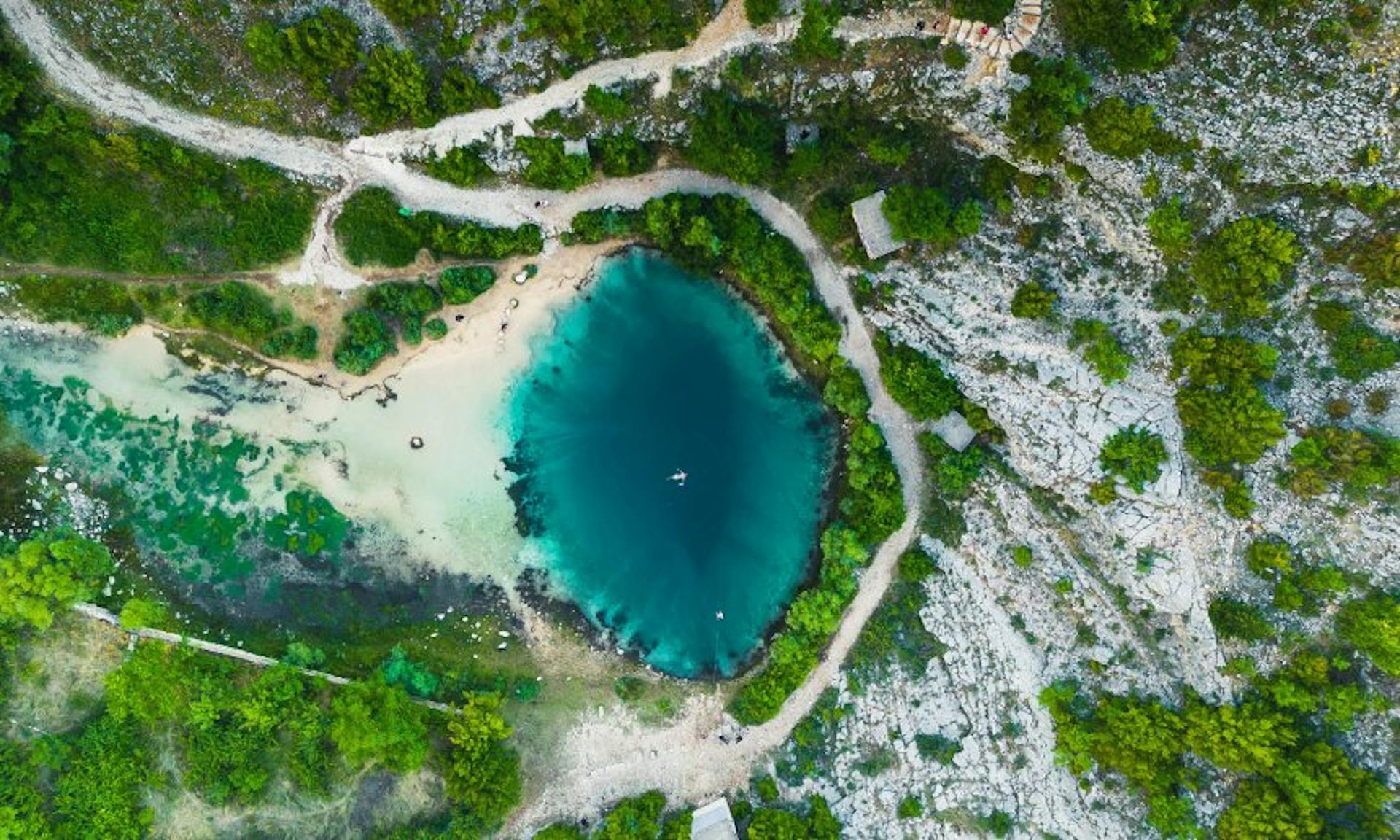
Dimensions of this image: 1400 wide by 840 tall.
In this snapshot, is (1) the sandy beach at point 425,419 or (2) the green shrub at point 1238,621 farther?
(1) the sandy beach at point 425,419

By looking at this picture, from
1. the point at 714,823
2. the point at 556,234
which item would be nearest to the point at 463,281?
the point at 556,234

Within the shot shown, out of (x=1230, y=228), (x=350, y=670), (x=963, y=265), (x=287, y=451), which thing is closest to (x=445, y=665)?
(x=350, y=670)

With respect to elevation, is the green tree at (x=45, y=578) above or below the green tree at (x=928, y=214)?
below

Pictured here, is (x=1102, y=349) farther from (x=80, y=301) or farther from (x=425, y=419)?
(x=80, y=301)

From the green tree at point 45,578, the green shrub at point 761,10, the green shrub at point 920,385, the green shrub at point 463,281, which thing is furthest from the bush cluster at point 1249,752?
the green tree at point 45,578

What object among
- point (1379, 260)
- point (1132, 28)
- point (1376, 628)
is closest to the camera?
point (1376, 628)

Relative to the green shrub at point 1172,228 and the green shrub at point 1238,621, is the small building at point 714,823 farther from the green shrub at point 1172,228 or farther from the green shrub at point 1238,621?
the green shrub at point 1172,228

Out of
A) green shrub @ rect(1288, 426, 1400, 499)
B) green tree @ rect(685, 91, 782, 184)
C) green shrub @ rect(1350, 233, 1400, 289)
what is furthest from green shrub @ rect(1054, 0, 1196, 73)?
green shrub @ rect(1288, 426, 1400, 499)
